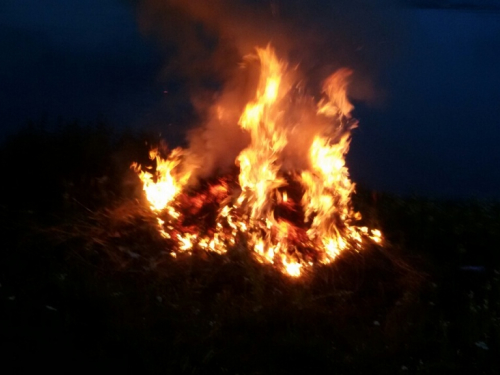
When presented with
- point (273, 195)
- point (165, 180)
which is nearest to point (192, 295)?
point (273, 195)

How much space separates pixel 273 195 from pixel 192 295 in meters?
1.54

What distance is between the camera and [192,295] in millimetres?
5008

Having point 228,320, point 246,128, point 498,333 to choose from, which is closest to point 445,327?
point 498,333

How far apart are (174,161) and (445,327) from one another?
300 centimetres

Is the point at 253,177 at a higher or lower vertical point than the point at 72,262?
higher

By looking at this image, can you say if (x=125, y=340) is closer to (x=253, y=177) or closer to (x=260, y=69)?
(x=253, y=177)

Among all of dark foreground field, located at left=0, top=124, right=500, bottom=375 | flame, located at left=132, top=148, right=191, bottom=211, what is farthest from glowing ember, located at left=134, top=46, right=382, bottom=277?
dark foreground field, located at left=0, top=124, right=500, bottom=375

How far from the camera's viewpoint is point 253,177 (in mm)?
6086

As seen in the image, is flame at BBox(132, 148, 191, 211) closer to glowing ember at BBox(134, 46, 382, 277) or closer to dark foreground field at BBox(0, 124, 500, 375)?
glowing ember at BBox(134, 46, 382, 277)

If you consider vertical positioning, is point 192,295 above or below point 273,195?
below

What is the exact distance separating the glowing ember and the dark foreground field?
0.75 feet

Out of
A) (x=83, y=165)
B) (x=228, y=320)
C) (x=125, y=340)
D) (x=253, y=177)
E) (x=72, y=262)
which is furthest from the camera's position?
(x=83, y=165)

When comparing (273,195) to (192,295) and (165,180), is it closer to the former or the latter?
(165,180)

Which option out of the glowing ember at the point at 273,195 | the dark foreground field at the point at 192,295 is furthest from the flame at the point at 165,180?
the dark foreground field at the point at 192,295
